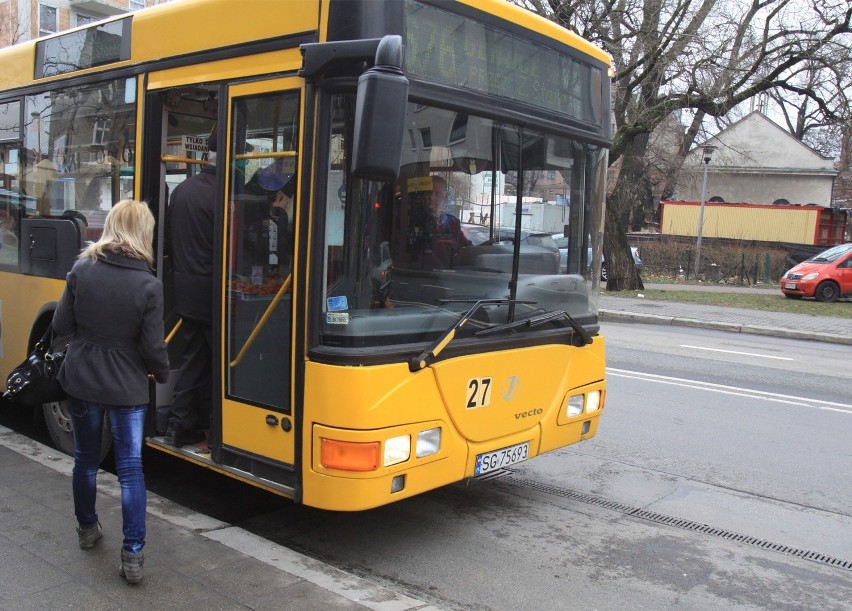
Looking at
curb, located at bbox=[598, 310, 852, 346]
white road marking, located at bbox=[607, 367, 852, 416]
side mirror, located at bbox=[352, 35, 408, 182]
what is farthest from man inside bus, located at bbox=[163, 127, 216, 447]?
curb, located at bbox=[598, 310, 852, 346]

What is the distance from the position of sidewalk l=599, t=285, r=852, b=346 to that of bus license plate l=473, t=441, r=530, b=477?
14.0 metres

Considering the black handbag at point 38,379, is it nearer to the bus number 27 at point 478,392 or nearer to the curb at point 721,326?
the bus number 27 at point 478,392

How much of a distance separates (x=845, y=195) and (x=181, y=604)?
6846cm

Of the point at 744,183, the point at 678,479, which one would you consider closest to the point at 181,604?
the point at 678,479

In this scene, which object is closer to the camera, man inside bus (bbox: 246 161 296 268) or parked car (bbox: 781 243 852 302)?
man inside bus (bbox: 246 161 296 268)

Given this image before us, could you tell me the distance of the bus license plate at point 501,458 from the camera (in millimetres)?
4582

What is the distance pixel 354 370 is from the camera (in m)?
3.93

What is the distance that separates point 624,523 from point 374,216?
279 cm

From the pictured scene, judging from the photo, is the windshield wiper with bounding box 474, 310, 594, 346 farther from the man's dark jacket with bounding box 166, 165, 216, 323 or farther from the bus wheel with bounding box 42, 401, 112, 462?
the bus wheel with bounding box 42, 401, 112, 462

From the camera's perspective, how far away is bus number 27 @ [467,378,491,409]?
445 cm

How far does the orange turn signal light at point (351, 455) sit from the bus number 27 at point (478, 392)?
69 centimetres

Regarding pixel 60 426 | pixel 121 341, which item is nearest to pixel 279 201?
pixel 121 341

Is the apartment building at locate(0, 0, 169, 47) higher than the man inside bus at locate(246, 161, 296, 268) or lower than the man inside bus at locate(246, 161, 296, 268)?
higher

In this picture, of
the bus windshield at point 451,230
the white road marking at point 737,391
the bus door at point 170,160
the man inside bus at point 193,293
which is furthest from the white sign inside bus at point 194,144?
the white road marking at point 737,391
